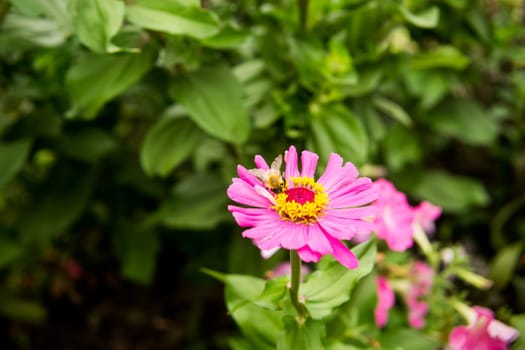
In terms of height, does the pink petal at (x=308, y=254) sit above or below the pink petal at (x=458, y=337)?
above

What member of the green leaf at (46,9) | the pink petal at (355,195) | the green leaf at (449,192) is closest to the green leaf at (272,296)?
the pink petal at (355,195)

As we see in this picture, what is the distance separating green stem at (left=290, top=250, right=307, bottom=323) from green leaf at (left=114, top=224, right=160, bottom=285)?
757 millimetres

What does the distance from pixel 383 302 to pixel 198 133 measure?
0.43m

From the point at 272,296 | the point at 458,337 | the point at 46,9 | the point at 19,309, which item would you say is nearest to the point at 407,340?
the point at 458,337

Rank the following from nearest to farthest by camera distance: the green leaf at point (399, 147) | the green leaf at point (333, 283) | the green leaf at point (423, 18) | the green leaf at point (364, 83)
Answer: the green leaf at point (333, 283), the green leaf at point (423, 18), the green leaf at point (364, 83), the green leaf at point (399, 147)

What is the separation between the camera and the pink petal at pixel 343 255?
0.55 metres

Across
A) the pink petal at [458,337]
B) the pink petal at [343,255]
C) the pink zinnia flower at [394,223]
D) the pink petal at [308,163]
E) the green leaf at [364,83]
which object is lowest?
the pink petal at [458,337]

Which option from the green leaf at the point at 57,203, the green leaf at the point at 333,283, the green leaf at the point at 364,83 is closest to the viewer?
the green leaf at the point at 333,283

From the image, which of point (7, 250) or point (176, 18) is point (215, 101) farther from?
point (7, 250)

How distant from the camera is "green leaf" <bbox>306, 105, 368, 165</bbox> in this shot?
3.27 feet

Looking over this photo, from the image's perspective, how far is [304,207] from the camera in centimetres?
57

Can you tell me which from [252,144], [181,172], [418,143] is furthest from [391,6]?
[181,172]

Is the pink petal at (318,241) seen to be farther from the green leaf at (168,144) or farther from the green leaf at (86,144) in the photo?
the green leaf at (86,144)

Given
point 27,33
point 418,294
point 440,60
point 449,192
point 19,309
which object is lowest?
point 19,309
